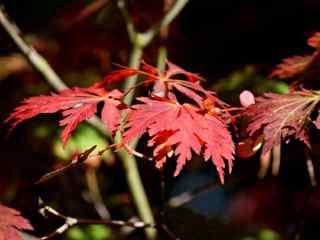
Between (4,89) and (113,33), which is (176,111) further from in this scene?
(4,89)

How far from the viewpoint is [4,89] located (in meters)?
2.00

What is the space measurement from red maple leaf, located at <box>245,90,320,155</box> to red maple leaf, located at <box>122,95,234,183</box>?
5cm

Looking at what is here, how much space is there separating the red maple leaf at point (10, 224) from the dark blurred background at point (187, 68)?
498mm

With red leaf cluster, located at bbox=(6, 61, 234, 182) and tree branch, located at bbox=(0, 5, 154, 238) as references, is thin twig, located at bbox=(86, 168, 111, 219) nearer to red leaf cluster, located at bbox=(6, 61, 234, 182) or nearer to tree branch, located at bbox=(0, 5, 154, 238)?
tree branch, located at bbox=(0, 5, 154, 238)

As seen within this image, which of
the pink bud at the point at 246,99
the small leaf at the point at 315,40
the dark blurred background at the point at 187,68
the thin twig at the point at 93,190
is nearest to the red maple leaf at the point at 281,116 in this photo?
the pink bud at the point at 246,99

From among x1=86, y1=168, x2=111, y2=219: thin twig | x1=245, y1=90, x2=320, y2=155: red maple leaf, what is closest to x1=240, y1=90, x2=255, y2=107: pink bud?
x1=245, y1=90, x2=320, y2=155: red maple leaf

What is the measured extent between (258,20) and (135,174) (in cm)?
106

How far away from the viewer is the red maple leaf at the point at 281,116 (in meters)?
0.72

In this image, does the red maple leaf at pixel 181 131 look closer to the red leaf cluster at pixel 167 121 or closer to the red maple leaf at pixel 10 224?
the red leaf cluster at pixel 167 121

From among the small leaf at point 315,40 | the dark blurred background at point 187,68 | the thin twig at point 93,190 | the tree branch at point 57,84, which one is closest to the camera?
the small leaf at point 315,40

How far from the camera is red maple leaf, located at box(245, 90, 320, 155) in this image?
28.5 inches

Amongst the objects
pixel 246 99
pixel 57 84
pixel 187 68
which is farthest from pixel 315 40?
pixel 187 68

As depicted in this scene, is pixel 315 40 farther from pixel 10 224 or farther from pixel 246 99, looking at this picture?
pixel 10 224

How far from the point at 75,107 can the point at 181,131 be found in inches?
7.4
